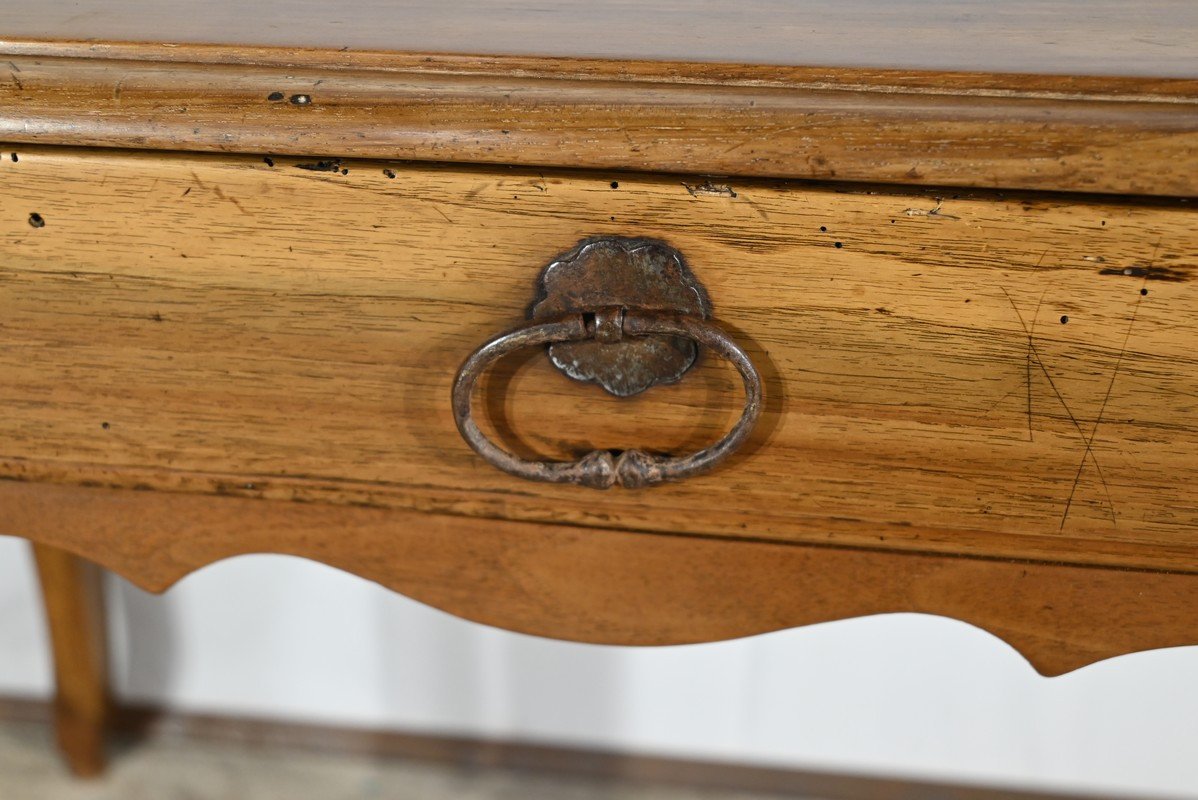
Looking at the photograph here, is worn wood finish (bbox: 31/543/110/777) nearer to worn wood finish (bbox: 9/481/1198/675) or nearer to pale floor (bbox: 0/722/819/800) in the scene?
pale floor (bbox: 0/722/819/800)

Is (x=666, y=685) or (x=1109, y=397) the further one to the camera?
(x=666, y=685)

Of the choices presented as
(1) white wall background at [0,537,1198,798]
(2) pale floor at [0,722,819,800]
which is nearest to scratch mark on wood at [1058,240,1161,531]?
(1) white wall background at [0,537,1198,798]

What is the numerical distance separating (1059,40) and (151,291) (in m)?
0.34

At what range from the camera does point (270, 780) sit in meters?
0.98

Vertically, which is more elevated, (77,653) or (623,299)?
(623,299)

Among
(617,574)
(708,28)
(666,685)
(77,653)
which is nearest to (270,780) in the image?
(77,653)

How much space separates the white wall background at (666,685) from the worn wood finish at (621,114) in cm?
61

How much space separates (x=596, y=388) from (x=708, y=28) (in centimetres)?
14

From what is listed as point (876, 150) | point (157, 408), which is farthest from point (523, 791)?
point (876, 150)

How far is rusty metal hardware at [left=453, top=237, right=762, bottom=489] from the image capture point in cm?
37

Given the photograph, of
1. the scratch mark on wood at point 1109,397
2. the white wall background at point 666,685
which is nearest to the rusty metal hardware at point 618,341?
the scratch mark on wood at point 1109,397

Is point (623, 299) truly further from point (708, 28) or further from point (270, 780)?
point (270, 780)

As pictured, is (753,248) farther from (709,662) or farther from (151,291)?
(709,662)

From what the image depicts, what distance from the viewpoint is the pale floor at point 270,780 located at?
956 millimetres
